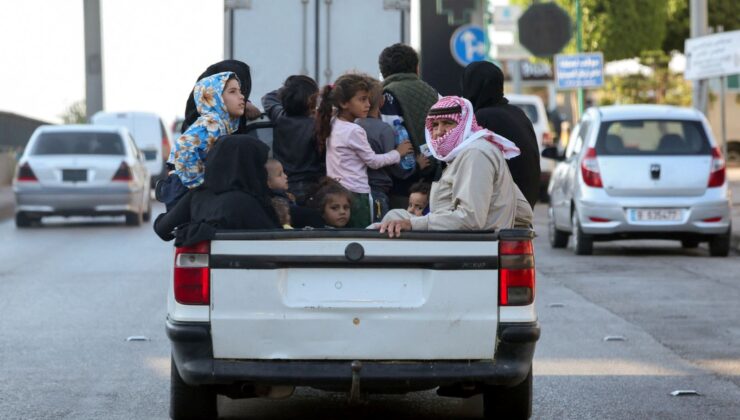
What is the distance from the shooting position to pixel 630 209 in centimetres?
1812

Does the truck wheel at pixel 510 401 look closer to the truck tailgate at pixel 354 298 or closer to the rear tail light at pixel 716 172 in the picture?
the truck tailgate at pixel 354 298

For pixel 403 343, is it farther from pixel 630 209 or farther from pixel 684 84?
pixel 684 84

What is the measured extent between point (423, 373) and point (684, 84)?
2352 inches

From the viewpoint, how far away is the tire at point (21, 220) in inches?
1030

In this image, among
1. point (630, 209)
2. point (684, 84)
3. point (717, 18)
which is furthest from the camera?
point (684, 84)

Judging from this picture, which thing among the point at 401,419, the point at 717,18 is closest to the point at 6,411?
the point at 401,419

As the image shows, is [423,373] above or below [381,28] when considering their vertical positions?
below

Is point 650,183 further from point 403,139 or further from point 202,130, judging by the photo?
point 202,130

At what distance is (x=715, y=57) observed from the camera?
2494 cm

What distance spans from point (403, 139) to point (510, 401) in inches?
79.6

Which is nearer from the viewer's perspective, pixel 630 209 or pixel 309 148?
pixel 309 148

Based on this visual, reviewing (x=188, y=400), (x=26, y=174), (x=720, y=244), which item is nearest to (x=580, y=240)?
(x=720, y=244)

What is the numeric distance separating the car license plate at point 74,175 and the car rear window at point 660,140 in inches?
375

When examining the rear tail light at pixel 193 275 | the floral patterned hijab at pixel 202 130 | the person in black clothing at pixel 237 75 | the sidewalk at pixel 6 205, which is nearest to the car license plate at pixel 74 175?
the sidewalk at pixel 6 205
